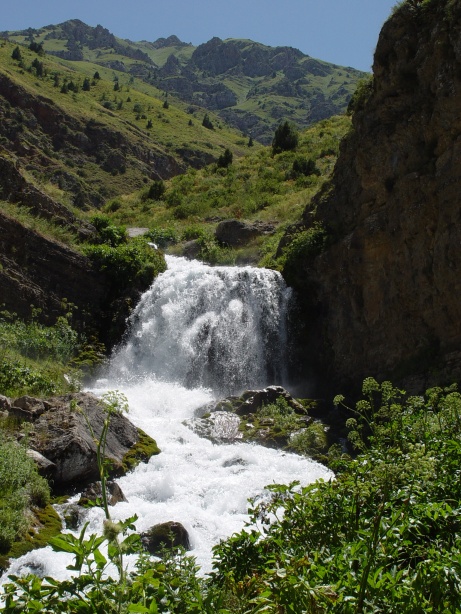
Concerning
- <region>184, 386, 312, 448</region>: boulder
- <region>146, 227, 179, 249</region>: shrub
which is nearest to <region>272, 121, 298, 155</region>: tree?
<region>146, 227, 179, 249</region>: shrub

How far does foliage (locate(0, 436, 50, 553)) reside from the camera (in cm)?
728

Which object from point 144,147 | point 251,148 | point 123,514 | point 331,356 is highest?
point 251,148

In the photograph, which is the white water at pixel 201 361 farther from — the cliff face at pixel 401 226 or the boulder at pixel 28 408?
the boulder at pixel 28 408

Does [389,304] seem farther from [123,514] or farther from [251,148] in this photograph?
[251,148]

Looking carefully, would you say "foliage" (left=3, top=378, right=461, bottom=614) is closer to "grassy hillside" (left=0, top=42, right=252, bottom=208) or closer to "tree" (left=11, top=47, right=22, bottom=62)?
"grassy hillside" (left=0, top=42, right=252, bottom=208)

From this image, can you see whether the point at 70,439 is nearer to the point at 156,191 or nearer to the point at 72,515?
the point at 72,515

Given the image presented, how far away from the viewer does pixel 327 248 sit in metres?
17.6

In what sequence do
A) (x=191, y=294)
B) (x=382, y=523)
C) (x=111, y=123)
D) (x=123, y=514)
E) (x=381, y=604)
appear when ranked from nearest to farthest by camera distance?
(x=381, y=604)
(x=382, y=523)
(x=123, y=514)
(x=191, y=294)
(x=111, y=123)

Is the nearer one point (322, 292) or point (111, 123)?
point (322, 292)

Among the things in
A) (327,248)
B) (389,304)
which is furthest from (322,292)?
(389,304)

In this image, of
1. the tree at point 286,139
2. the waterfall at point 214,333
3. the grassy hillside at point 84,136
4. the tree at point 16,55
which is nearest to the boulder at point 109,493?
the waterfall at point 214,333

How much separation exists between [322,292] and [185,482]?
8.93m

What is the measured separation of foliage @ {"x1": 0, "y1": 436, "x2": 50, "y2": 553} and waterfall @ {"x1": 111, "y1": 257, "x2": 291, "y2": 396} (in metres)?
9.30

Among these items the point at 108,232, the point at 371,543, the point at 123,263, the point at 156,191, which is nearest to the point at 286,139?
the point at 156,191
